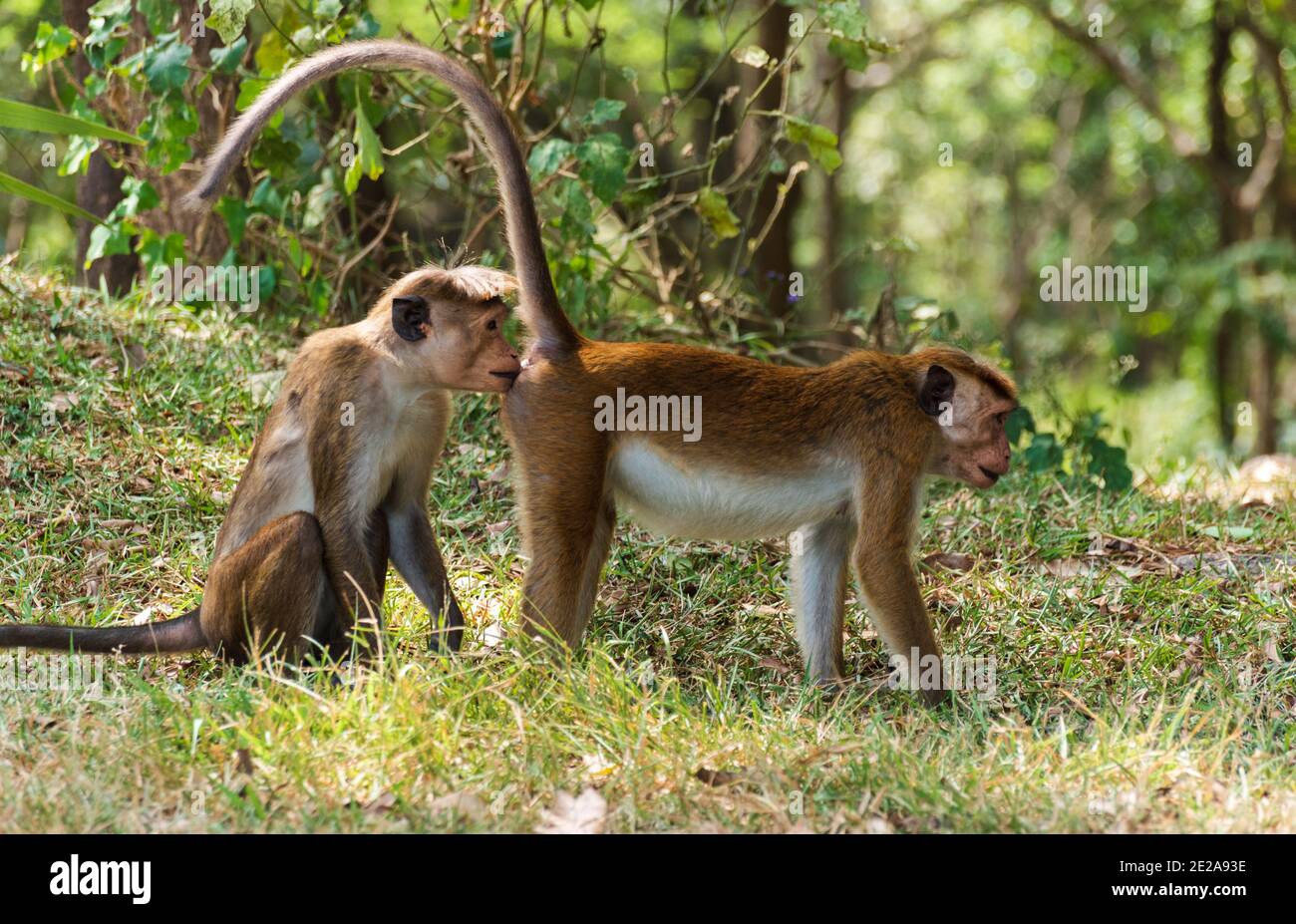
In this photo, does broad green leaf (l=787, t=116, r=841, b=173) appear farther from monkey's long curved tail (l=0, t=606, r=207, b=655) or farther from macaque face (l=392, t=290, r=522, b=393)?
monkey's long curved tail (l=0, t=606, r=207, b=655)

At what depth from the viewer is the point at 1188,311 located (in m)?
18.1

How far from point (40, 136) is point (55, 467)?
10171 mm

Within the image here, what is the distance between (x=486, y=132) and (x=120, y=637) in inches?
Result: 85.0

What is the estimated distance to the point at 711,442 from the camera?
516cm

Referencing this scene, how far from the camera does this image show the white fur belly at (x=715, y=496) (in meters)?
5.16

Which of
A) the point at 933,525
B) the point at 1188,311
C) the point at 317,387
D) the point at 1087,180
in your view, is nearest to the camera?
the point at 317,387

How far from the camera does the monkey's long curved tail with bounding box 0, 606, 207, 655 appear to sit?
4645 millimetres

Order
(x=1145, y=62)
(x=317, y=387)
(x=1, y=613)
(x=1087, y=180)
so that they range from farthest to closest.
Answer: (x=1087, y=180) → (x=1145, y=62) → (x=1, y=613) → (x=317, y=387)

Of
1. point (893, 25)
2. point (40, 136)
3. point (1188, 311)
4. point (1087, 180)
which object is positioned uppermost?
point (893, 25)

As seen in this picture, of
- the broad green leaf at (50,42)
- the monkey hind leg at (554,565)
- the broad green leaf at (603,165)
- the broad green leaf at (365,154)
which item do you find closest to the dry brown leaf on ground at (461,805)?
the monkey hind leg at (554,565)

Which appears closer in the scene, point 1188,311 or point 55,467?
point 55,467

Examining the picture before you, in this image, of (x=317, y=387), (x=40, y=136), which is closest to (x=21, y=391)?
(x=317, y=387)

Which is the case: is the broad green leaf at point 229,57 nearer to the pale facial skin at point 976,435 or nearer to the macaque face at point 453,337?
the macaque face at point 453,337

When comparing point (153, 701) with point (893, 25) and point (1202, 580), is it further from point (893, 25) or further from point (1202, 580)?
point (893, 25)
